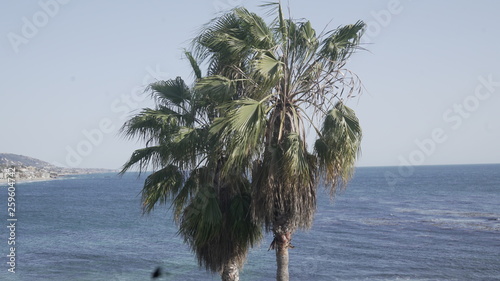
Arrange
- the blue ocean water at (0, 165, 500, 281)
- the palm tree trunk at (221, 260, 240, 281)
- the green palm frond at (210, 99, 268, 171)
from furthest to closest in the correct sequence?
the blue ocean water at (0, 165, 500, 281) < the palm tree trunk at (221, 260, 240, 281) < the green palm frond at (210, 99, 268, 171)

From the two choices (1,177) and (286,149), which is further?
(1,177)

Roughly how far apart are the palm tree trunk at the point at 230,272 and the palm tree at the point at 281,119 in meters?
1.54

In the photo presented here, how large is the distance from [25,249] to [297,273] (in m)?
21.0

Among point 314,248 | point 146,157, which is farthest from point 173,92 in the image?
point 314,248

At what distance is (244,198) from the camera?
424 inches

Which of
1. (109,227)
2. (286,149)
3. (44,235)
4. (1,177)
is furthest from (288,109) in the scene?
(1,177)

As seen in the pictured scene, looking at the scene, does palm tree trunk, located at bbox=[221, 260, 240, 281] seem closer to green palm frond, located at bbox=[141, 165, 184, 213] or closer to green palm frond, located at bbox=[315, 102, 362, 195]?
green palm frond, located at bbox=[141, 165, 184, 213]

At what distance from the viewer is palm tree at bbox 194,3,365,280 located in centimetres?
924

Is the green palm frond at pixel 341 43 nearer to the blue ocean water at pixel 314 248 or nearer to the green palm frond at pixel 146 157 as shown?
the green palm frond at pixel 146 157

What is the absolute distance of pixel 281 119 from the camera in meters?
9.66

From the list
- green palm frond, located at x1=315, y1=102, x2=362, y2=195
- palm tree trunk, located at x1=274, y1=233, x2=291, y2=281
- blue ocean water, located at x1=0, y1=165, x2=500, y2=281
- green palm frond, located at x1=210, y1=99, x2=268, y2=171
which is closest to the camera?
green palm frond, located at x1=210, y1=99, x2=268, y2=171

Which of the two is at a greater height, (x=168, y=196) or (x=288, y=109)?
(x=288, y=109)

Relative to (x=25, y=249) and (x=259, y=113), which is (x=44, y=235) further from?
(x=259, y=113)

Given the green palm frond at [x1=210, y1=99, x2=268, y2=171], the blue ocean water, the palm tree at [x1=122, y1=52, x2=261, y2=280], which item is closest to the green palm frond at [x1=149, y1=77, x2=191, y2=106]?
the palm tree at [x1=122, y1=52, x2=261, y2=280]
